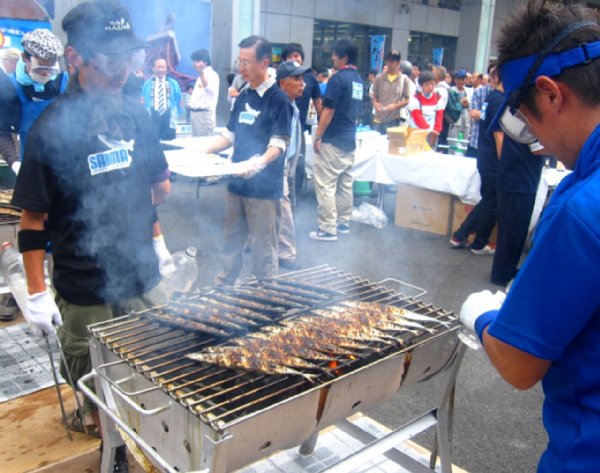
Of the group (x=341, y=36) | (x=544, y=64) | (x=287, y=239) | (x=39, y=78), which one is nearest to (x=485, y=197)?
(x=287, y=239)

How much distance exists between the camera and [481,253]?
682cm

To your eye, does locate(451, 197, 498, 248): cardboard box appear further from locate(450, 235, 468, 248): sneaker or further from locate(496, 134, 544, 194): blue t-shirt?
locate(496, 134, 544, 194): blue t-shirt

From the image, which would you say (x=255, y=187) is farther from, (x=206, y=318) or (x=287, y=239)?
(x=206, y=318)

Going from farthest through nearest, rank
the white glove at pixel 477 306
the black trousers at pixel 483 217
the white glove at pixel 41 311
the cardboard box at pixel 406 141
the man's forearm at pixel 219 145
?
the cardboard box at pixel 406 141 < the black trousers at pixel 483 217 < the man's forearm at pixel 219 145 < the white glove at pixel 41 311 < the white glove at pixel 477 306

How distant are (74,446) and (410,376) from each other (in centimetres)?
189

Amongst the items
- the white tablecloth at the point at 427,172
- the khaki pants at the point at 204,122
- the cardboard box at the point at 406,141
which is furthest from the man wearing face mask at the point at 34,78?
the khaki pants at the point at 204,122

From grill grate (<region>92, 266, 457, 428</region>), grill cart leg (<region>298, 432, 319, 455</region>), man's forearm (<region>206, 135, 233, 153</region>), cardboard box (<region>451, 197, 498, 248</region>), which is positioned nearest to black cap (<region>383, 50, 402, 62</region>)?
cardboard box (<region>451, 197, 498, 248</region>)

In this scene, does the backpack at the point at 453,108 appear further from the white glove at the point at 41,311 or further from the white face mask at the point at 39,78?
the white glove at the point at 41,311

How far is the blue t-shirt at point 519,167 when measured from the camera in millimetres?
5312

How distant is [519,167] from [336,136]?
250 cm

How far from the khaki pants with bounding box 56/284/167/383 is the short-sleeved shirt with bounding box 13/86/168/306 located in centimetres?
4

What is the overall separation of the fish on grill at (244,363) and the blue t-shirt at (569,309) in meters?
0.79

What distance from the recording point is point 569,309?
1.21 m

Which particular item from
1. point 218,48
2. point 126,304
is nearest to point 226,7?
point 218,48
